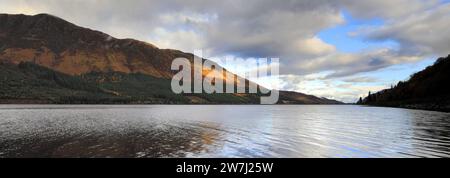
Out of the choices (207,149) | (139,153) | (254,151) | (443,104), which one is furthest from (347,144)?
(443,104)

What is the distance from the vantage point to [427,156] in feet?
113

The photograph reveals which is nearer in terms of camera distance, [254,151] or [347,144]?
[254,151]
